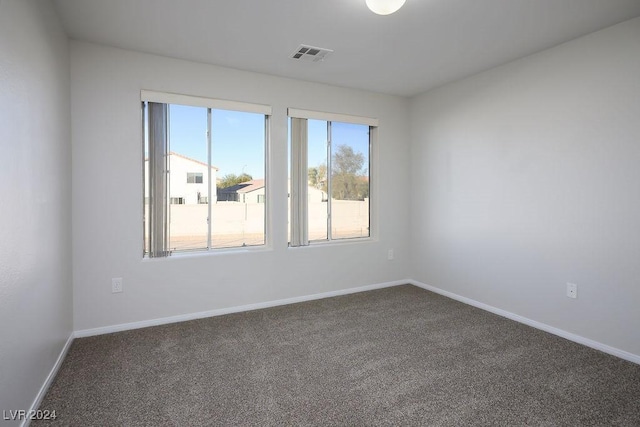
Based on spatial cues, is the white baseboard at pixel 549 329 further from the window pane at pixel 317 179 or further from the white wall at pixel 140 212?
the window pane at pixel 317 179

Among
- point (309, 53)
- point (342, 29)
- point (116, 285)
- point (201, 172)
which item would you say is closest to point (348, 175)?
point (309, 53)

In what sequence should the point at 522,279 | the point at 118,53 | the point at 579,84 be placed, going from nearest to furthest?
the point at 579,84 < the point at 118,53 < the point at 522,279

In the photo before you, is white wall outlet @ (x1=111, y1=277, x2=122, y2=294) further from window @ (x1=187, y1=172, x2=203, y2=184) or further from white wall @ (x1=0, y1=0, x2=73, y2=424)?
window @ (x1=187, y1=172, x2=203, y2=184)

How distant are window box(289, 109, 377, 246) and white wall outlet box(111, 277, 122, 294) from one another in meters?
1.78

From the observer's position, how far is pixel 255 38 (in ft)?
9.34

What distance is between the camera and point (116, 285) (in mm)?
3066

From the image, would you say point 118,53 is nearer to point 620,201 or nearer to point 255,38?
point 255,38

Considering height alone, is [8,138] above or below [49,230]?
above

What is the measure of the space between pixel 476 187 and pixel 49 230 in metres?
3.97

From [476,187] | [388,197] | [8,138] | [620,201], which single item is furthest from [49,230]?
[620,201]

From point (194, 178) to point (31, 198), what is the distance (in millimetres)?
1661

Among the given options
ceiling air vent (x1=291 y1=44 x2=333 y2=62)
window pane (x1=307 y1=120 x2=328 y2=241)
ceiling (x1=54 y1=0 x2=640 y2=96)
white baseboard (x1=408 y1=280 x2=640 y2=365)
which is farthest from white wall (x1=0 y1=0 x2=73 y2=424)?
white baseboard (x1=408 y1=280 x2=640 y2=365)

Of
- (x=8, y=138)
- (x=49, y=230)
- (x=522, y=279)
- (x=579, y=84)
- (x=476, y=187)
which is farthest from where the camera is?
(x=476, y=187)

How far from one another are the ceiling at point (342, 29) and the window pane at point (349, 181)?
1.03m
